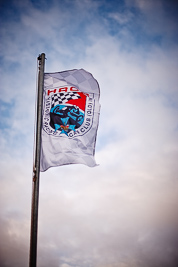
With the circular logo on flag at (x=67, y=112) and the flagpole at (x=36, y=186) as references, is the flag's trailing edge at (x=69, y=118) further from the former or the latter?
the flagpole at (x=36, y=186)

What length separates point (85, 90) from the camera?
26.1 ft

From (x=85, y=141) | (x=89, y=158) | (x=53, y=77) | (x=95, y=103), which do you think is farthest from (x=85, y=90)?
(x=89, y=158)

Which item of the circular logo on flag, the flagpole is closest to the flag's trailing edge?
the circular logo on flag

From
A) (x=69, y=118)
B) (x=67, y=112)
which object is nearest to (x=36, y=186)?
(x=69, y=118)

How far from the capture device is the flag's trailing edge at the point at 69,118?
6609mm

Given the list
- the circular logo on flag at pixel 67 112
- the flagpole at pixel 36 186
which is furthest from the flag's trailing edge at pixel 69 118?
the flagpole at pixel 36 186

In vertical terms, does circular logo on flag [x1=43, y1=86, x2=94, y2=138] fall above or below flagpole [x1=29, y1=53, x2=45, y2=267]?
above

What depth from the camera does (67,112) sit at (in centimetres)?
742

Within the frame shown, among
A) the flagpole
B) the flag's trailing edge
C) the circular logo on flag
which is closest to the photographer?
the flagpole

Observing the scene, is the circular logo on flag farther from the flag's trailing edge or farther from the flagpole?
the flagpole

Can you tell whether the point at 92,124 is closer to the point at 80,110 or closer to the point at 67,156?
the point at 80,110

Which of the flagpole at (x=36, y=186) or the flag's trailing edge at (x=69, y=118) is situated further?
the flag's trailing edge at (x=69, y=118)

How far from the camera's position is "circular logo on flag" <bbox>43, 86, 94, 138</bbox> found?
701cm

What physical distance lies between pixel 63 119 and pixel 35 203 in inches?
125
